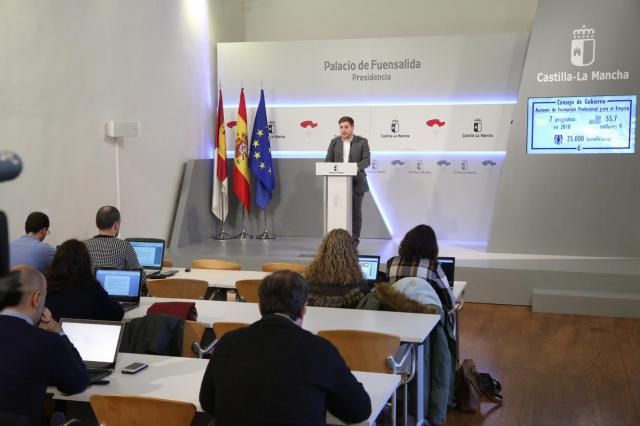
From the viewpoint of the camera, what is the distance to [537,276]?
7520mm

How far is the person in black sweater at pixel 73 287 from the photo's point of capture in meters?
3.72

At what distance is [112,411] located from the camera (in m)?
2.61

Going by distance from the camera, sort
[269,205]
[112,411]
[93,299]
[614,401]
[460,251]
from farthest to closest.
A: [269,205] → [460,251] → [614,401] → [93,299] → [112,411]

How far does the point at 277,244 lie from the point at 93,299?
5.59m

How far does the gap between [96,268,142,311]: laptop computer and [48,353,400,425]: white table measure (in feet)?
4.35

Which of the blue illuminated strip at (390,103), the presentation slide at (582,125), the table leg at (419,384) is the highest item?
the blue illuminated strip at (390,103)

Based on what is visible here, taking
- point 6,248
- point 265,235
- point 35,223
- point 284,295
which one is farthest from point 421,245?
point 265,235

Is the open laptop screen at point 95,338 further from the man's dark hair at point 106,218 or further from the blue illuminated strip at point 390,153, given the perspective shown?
the blue illuminated strip at point 390,153

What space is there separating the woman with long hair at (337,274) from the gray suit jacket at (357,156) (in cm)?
403

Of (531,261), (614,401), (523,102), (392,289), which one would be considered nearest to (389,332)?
(392,289)

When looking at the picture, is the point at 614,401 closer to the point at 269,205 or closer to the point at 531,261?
the point at 531,261

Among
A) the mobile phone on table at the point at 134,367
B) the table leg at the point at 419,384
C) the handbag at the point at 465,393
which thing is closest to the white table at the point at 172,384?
the mobile phone on table at the point at 134,367

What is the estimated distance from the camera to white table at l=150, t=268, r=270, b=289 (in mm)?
5430

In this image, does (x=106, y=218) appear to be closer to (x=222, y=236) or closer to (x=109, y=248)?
(x=109, y=248)
